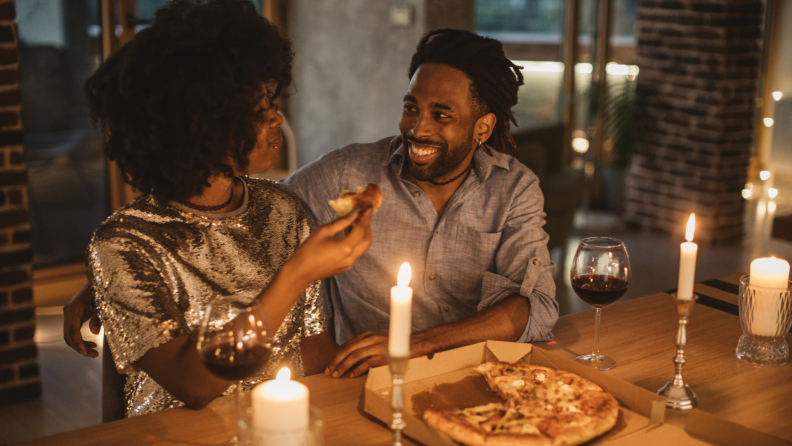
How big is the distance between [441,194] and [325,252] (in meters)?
0.74

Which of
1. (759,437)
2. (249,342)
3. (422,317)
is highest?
(249,342)

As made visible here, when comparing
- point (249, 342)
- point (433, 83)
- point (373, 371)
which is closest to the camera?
point (249, 342)

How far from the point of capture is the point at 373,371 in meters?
1.26

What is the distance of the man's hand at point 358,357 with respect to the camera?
4.65ft

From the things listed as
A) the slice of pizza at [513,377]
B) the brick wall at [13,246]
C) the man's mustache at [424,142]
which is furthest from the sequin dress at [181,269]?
the brick wall at [13,246]

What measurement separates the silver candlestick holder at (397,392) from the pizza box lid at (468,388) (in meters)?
0.07

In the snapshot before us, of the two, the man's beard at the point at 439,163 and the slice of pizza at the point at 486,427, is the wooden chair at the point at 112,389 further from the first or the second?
the man's beard at the point at 439,163

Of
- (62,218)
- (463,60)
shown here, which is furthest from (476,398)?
(62,218)

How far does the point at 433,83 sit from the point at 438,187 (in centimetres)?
27

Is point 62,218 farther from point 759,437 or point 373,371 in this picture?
point 759,437

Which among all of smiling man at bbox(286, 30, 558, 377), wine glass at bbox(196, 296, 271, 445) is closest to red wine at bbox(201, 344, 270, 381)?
wine glass at bbox(196, 296, 271, 445)

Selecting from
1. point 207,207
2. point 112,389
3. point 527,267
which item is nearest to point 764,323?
point 527,267

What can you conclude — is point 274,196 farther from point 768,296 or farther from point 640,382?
point 768,296

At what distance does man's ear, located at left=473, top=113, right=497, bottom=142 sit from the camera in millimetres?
2010
